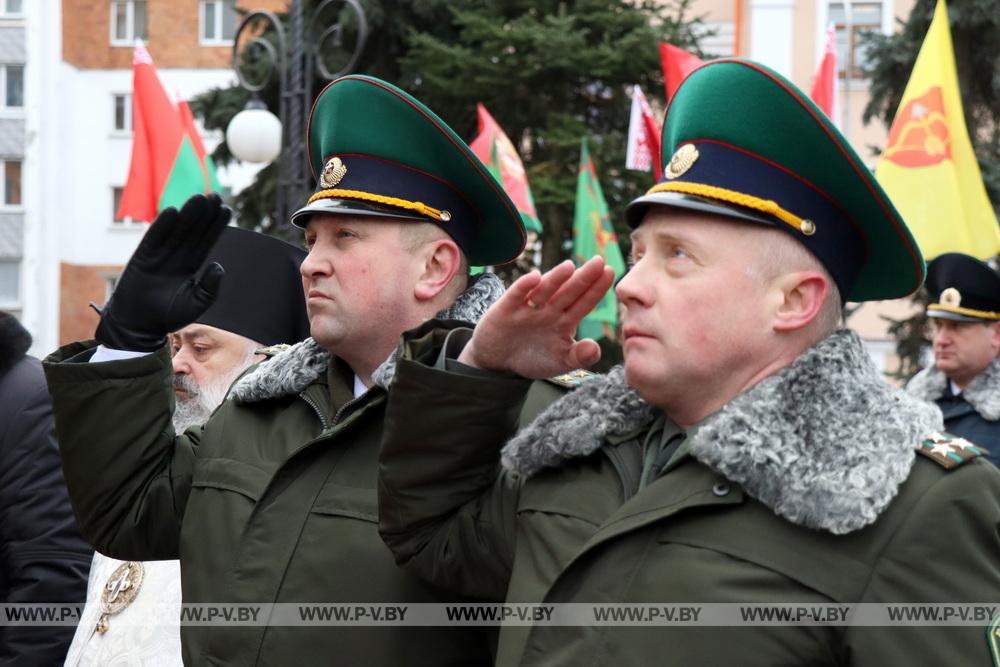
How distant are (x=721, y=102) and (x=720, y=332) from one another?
42cm

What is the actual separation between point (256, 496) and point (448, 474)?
638 millimetres

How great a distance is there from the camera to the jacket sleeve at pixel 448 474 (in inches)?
105

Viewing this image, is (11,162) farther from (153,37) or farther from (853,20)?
(853,20)

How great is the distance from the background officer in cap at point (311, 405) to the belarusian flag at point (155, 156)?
7.65 m

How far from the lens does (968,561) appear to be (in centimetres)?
225

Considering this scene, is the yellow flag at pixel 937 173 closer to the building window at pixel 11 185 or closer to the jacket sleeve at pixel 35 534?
the jacket sleeve at pixel 35 534

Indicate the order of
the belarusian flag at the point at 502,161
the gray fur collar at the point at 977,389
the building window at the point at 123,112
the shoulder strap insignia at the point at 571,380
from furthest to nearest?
the building window at the point at 123,112, the belarusian flag at the point at 502,161, the gray fur collar at the point at 977,389, the shoulder strap insignia at the point at 571,380

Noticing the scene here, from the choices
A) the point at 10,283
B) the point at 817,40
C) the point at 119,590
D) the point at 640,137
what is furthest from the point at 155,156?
the point at 10,283

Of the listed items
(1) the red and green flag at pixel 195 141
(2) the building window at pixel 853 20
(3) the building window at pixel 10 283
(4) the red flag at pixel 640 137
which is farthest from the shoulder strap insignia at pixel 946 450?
(3) the building window at pixel 10 283

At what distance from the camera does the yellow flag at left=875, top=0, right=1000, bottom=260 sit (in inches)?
355

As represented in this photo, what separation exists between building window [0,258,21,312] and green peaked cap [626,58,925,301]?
40.4 metres

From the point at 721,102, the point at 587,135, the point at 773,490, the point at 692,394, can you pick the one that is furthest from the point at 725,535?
the point at 587,135

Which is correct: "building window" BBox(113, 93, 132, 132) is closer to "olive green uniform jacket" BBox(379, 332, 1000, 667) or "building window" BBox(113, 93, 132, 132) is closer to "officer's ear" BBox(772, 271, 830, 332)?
"olive green uniform jacket" BBox(379, 332, 1000, 667)

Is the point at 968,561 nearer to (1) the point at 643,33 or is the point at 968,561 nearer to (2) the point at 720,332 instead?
(2) the point at 720,332
